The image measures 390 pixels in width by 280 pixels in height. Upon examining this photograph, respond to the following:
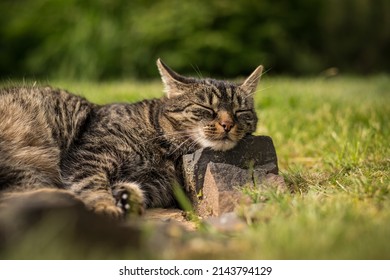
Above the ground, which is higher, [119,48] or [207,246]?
[119,48]

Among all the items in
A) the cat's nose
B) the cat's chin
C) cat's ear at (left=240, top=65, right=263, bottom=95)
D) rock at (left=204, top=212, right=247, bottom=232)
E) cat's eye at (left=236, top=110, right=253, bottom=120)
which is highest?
cat's ear at (left=240, top=65, right=263, bottom=95)

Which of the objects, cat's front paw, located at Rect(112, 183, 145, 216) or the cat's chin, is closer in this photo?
cat's front paw, located at Rect(112, 183, 145, 216)

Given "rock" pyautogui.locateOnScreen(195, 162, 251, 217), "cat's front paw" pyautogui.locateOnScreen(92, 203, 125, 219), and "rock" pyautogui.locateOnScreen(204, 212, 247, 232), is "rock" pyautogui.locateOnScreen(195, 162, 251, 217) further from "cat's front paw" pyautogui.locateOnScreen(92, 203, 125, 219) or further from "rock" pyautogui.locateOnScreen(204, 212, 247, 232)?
"cat's front paw" pyautogui.locateOnScreen(92, 203, 125, 219)

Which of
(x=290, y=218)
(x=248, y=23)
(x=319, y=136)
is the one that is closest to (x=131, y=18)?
(x=248, y=23)

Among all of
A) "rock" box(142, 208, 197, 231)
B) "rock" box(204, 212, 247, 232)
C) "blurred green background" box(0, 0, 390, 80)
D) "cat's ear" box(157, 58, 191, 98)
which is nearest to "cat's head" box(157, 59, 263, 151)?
"cat's ear" box(157, 58, 191, 98)

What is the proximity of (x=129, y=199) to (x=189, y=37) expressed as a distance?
949 cm

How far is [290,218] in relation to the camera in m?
2.38

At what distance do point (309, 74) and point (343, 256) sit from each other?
1206 cm

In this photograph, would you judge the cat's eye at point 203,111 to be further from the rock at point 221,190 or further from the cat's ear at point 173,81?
the rock at point 221,190

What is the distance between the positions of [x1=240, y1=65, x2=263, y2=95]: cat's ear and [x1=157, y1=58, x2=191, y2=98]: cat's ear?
38 centimetres

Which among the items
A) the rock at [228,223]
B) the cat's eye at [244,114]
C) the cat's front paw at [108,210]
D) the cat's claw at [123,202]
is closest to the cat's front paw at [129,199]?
the cat's claw at [123,202]

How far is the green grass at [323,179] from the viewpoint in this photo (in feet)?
6.76

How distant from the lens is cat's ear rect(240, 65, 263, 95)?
12.3 ft

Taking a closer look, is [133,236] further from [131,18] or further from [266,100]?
[131,18]
